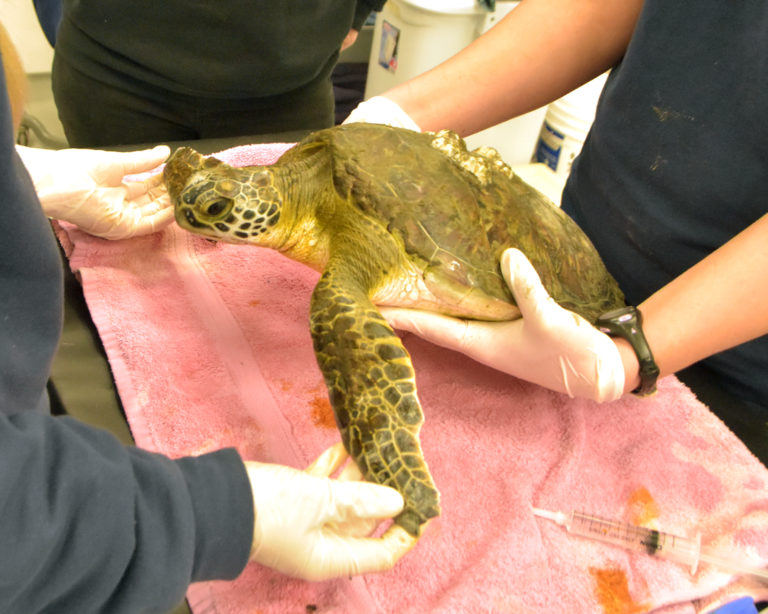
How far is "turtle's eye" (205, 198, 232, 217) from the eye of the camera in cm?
79

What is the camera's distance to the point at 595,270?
100 centimetres

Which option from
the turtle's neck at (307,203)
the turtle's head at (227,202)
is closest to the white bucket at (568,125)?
the turtle's neck at (307,203)

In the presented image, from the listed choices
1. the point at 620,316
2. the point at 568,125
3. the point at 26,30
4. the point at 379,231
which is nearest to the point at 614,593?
the point at 620,316

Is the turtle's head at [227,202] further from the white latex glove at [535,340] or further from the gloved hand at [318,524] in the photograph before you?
the gloved hand at [318,524]

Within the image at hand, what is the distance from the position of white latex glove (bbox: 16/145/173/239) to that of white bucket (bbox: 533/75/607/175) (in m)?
1.69

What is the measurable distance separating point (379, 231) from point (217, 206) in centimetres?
24

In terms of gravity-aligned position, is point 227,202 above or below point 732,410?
above

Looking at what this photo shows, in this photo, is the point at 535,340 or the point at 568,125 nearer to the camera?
the point at 535,340

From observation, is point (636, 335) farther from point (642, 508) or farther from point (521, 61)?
point (521, 61)

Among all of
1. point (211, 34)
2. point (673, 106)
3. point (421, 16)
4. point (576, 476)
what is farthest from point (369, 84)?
point (576, 476)

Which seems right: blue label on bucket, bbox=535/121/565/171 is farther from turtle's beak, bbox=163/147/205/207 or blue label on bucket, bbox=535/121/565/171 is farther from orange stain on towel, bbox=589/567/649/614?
orange stain on towel, bbox=589/567/649/614

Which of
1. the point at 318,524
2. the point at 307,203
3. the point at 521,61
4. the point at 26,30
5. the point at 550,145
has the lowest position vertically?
the point at 550,145

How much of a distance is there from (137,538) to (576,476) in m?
0.60

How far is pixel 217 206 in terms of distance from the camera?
0.80 m
